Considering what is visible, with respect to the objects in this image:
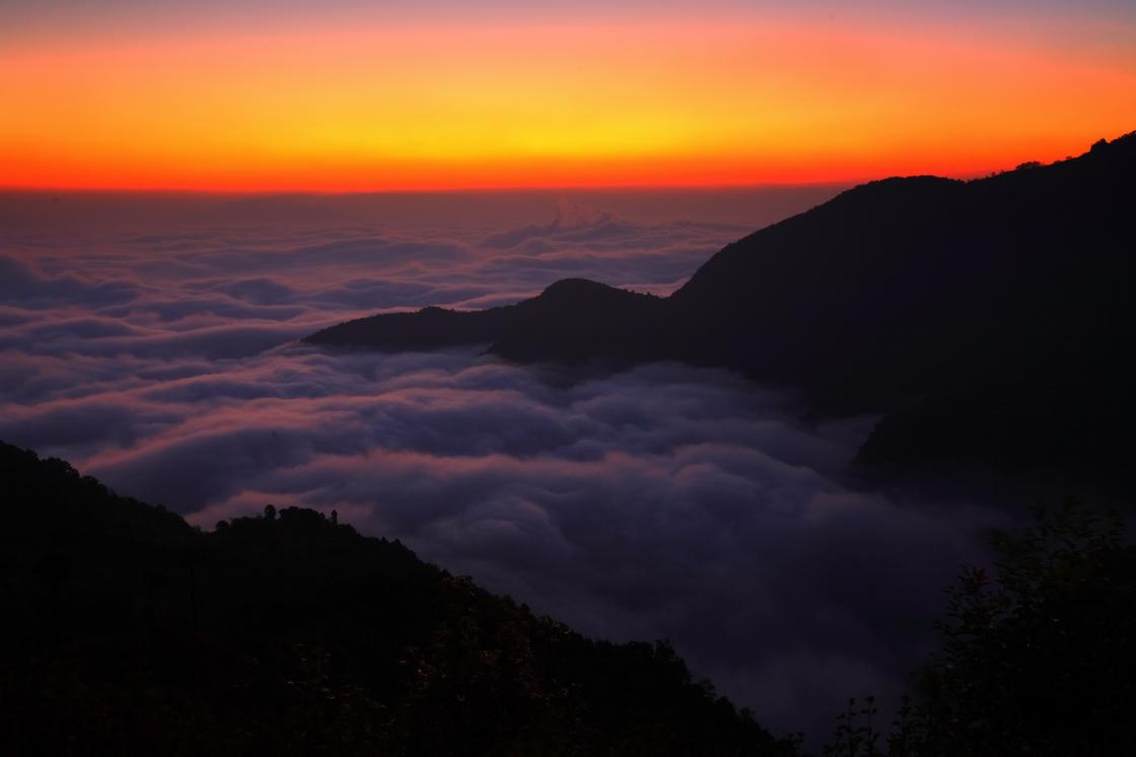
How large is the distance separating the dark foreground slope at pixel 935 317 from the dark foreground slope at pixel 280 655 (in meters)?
66.4

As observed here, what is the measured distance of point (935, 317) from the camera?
131750mm

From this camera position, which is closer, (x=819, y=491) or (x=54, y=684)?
(x=54, y=684)

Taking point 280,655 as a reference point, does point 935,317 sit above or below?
above

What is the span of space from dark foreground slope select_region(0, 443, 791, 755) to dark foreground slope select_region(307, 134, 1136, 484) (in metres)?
66.4

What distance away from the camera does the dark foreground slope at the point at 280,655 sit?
1711 cm

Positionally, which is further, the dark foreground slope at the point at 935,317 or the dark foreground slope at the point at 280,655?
the dark foreground slope at the point at 935,317

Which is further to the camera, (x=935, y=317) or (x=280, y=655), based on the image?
(x=935, y=317)

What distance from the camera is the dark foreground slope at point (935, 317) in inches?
3942

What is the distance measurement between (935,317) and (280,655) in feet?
389

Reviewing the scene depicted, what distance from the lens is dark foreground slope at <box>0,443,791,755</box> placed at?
17109mm

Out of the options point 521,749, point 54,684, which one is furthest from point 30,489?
point 521,749

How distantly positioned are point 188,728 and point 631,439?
12585 centimetres

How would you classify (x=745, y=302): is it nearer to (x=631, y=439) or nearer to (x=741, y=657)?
(x=631, y=439)

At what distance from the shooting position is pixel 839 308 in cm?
14575
